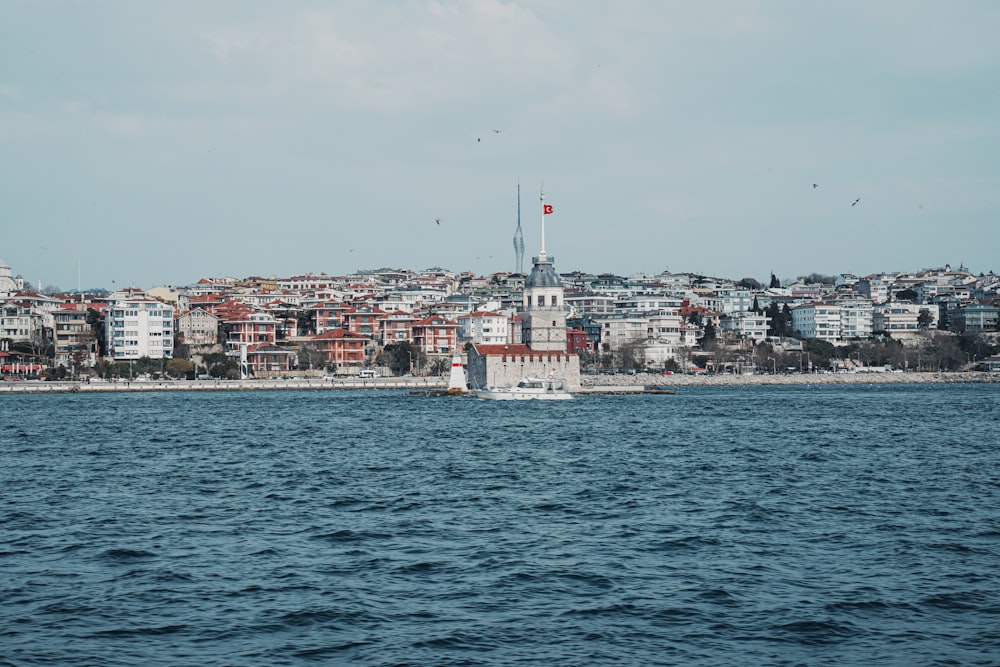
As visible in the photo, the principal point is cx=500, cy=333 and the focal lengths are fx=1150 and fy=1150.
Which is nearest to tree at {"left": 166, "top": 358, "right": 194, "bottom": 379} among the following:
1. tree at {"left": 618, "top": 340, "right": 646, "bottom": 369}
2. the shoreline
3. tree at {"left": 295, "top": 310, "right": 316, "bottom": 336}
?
tree at {"left": 295, "top": 310, "right": 316, "bottom": 336}

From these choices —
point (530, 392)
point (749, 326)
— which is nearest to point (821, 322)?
point (749, 326)

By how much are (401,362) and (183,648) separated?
67.8 metres

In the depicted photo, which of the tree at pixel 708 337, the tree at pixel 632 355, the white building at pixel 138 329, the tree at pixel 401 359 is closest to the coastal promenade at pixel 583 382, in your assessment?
the tree at pixel 401 359

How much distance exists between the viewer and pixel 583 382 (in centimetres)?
6738

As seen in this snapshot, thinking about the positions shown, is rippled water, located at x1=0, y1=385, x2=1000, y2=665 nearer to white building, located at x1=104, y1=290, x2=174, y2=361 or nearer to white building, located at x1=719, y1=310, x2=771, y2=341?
white building, located at x1=104, y1=290, x2=174, y2=361

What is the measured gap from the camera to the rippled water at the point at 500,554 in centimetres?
881

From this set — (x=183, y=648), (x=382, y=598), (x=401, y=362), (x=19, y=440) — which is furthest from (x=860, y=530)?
(x=401, y=362)

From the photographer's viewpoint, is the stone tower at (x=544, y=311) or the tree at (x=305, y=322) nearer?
the stone tower at (x=544, y=311)

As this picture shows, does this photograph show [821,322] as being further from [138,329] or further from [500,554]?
[500,554]

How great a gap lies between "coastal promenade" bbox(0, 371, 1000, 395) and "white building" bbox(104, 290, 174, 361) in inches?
302

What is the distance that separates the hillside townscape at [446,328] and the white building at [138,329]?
0.09 metres

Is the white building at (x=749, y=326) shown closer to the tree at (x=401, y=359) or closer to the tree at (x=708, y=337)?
the tree at (x=708, y=337)

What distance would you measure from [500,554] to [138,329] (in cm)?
6535

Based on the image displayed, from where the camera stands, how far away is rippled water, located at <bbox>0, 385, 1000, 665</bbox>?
881 centimetres
